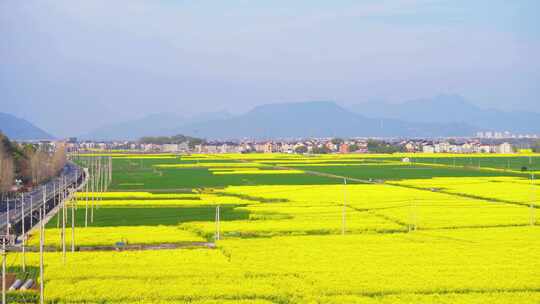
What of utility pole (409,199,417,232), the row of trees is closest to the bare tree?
the row of trees

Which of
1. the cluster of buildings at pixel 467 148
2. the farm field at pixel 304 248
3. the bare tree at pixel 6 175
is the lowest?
the farm field at pixel 304 248

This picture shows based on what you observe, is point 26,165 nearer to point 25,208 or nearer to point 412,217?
point 25,208

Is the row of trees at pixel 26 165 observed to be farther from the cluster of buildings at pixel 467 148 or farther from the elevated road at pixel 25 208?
the cluster of buildings at pixel 467 148

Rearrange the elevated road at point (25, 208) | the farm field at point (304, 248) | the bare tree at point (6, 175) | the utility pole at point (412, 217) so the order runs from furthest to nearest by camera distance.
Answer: the bare tree at point (6, 175), the elevated road at point (25, 208), the utility pole at point (412, 217), the farm field at point (304, 248)

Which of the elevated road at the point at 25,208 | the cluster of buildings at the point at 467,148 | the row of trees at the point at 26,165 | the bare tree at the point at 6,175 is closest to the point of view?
the elevated road at the point at 25,208

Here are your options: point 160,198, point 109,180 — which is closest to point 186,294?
point 160,198

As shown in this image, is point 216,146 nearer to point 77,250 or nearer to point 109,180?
point 109,180

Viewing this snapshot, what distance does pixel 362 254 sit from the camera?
26.0 m

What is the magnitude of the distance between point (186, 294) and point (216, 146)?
179m

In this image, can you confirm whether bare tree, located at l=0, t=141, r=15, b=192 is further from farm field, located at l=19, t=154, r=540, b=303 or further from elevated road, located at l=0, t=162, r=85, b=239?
farm field, located at l=19, t=154, r=540, b=303

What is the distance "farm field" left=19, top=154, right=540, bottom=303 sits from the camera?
65.5 ft

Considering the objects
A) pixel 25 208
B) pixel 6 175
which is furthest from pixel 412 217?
pixel 6 175

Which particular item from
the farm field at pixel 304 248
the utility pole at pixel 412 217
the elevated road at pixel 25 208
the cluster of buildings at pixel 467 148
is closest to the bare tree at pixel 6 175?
the elevated road at pixel 25 208

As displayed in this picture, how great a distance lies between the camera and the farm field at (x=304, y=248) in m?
20.0
